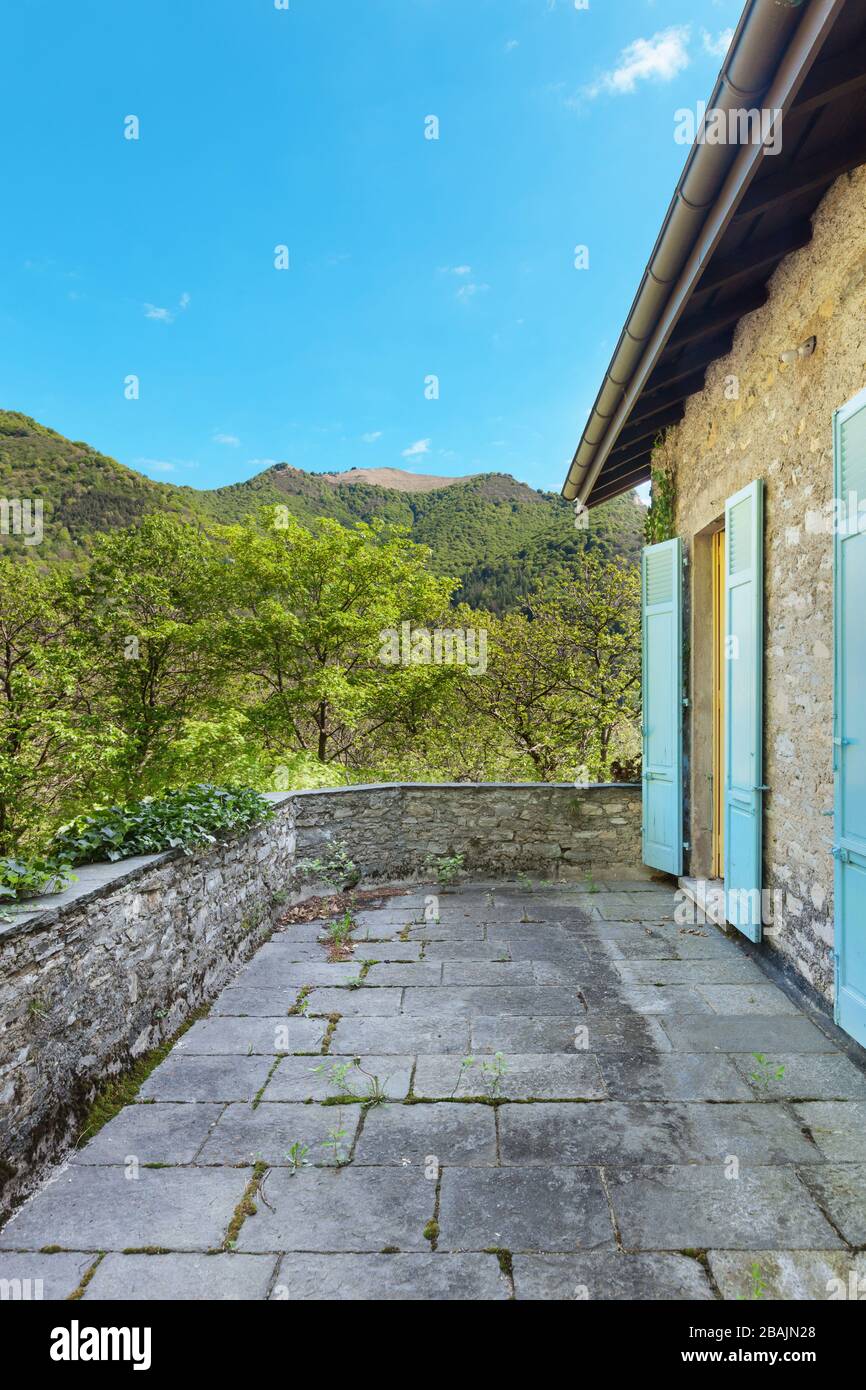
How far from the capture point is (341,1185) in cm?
206

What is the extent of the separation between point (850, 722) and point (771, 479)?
155cm

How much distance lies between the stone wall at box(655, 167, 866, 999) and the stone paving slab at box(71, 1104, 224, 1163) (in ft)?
8.58

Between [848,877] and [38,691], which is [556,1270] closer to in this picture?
[848,877]

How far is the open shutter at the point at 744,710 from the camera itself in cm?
364

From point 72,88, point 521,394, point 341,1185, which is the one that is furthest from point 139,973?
point 521,394

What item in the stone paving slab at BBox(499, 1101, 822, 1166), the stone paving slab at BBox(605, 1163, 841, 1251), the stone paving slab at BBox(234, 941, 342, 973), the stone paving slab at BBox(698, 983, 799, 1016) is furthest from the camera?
the stone paving slab at BBox(234, 941, 342, 973)

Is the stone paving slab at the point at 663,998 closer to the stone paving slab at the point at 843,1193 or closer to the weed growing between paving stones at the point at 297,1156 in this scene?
the stone paving slab at the point at 843,1193

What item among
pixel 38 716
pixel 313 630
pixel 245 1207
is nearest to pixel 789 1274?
pixel 245 1207

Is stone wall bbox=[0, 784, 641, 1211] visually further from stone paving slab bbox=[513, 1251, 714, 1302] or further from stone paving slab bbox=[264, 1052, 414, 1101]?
stone paving slab bbox=[513, 1251, 714, 1302]

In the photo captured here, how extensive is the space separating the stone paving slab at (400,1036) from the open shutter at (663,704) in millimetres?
2568

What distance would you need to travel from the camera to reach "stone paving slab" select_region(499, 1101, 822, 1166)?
217 cm

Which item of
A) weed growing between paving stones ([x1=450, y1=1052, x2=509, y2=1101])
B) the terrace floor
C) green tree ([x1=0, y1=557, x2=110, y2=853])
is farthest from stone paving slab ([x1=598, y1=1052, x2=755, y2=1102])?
green tree ([x1=0, y1=557, x2=110, y2=853])

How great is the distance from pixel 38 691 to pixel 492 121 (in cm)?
→ 1277

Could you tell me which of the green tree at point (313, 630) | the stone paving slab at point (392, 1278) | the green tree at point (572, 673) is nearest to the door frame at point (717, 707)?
the stone paving slab at point (392, 1278)
